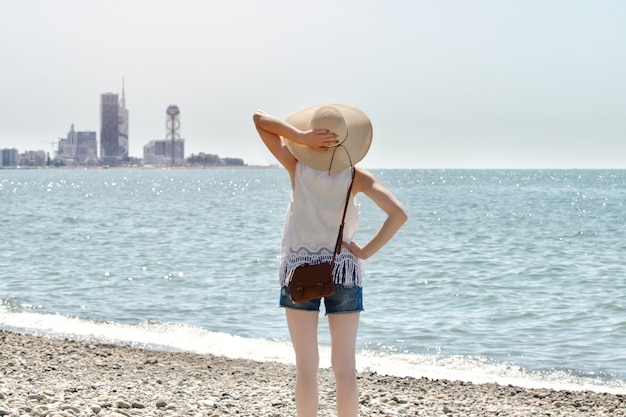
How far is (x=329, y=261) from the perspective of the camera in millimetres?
3803

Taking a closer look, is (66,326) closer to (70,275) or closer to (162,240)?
(70,275)

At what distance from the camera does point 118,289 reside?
45.6 ft

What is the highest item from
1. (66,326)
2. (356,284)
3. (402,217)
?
(402,217)

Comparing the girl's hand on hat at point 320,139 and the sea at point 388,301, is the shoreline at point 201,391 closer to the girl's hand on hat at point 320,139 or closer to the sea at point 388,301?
the sea at point 388,301

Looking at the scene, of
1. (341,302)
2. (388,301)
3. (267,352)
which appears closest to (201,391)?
(267,352)

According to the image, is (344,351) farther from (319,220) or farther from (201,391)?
(201,391)

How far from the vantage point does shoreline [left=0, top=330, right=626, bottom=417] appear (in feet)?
18.6

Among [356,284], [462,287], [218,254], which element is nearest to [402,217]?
[356,284]

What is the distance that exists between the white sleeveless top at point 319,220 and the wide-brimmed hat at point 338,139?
0.13ft

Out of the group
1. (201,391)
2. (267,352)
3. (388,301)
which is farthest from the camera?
(388,301)

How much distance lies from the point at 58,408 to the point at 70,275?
10726mm

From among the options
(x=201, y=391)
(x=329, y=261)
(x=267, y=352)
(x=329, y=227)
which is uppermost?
(x=329, y=227)

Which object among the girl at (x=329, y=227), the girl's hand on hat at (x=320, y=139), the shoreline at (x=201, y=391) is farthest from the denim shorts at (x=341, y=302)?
the shoreline at (x=201, y=391)

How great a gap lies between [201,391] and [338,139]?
10.9 feet
